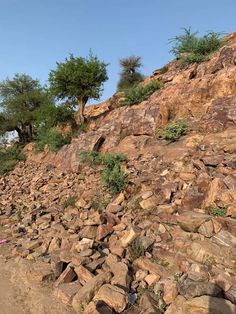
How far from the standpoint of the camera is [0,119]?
25.9 metres

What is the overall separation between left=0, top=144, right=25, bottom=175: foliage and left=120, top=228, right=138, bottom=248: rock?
1378 cm

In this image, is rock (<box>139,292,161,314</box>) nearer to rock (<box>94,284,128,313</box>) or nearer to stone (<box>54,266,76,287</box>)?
rock (<box>94,284,128,313</box>)

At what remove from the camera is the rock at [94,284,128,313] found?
552cm

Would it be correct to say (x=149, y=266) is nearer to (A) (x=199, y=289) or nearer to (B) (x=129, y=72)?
(A) (x=199, y=289)

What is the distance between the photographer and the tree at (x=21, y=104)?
2545 centimetres

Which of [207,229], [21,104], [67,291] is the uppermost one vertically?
[21,104]

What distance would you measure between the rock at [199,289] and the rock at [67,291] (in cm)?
216

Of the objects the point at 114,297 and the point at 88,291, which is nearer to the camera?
the point at 114,297

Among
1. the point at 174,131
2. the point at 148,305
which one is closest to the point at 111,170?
the point at 174,131

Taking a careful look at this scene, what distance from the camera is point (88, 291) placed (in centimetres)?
584

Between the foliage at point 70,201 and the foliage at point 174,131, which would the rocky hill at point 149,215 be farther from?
the foliage at point 174,131

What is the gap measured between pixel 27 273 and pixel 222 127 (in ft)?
25.4

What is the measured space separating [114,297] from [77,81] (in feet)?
52.5

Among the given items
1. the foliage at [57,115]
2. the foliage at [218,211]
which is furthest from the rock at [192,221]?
the foliage at [57,115]
